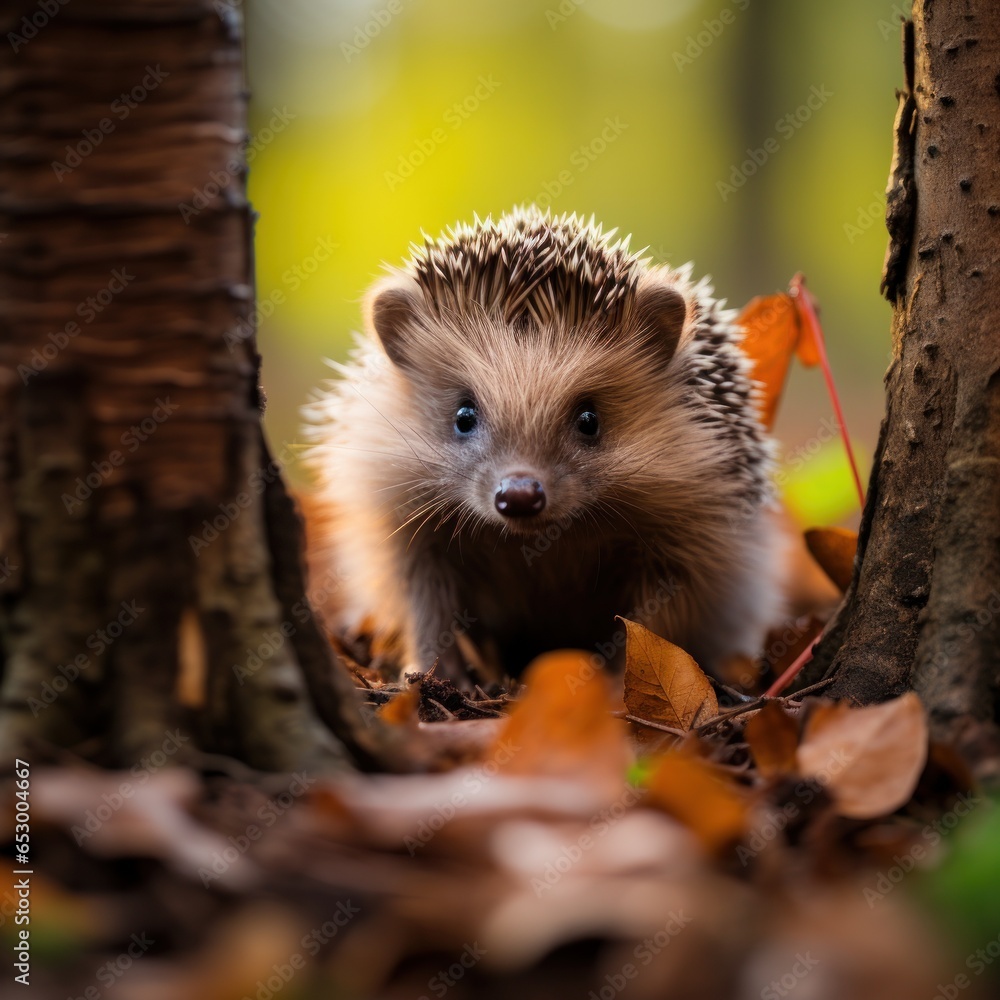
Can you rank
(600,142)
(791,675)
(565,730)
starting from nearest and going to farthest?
1. (565,730)
2. (791,675)
3. (600,142)

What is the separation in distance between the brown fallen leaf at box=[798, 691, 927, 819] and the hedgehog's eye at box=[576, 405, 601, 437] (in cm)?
183

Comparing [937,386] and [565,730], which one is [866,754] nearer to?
[565,730]

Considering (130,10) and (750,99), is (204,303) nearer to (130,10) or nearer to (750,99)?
(130,10)

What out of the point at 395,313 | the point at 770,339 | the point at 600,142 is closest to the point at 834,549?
the point at 770,339

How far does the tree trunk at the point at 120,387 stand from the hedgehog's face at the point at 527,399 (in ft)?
5.27

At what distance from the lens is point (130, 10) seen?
171 centimetres

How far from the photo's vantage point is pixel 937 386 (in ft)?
7.93

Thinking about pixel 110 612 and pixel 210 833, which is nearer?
pixel 210 833

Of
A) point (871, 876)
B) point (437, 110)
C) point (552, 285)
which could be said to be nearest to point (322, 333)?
point (437, 110)

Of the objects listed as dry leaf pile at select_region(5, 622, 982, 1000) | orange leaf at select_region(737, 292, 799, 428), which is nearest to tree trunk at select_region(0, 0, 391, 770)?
dry leaf pile at select_region(5, 622, 982, 1000)

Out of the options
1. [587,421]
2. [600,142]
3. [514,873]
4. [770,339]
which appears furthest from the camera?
[600,142]

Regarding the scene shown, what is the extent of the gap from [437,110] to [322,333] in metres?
3.84

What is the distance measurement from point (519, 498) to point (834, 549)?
3.75 ft

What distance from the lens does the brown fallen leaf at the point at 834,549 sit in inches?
134
